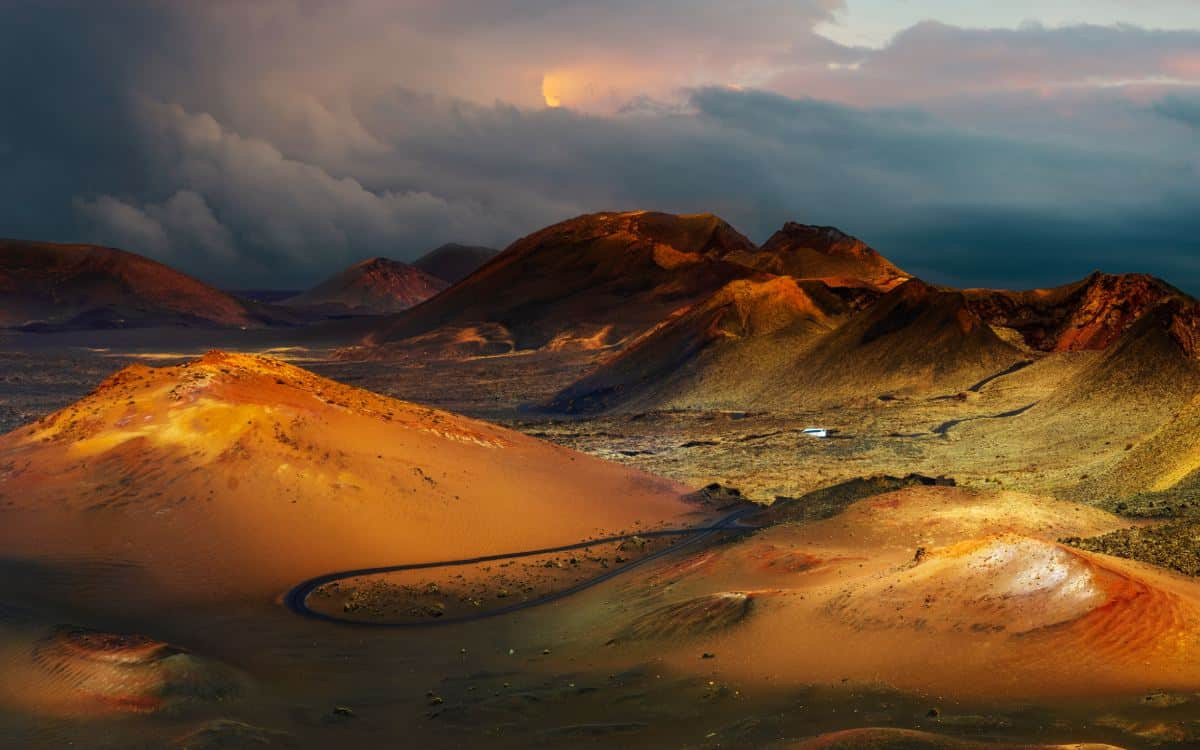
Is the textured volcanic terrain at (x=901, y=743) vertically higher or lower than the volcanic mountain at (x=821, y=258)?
lower

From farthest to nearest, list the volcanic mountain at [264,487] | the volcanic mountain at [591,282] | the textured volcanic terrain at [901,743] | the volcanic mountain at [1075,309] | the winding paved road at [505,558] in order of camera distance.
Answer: the volcanic mountain at [591,282], the volcanic mountain at [1075,309], the volcanic mountain at [264,487], the winding paved road at [505,558], the textured volcanic terrain at [901,743]

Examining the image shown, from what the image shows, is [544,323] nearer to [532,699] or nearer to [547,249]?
[547,249]

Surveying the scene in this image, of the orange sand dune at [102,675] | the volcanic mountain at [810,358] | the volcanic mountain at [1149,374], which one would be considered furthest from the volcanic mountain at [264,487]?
the volcanic mountain at [810,358]

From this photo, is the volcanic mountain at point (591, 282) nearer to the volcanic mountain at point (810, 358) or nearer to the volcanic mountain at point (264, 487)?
the volcanic mountain at point (810, 358)

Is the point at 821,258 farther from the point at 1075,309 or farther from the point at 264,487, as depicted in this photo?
the point at 264,487

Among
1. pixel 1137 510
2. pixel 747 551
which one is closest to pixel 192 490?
pixel 747 551

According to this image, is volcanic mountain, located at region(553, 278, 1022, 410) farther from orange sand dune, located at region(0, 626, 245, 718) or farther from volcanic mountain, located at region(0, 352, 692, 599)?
orange sand dune, located at region(0, 626, 245, 718)
